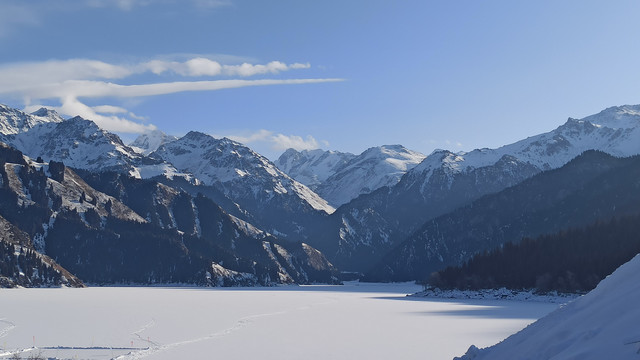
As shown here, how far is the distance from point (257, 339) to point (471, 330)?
27886 mm

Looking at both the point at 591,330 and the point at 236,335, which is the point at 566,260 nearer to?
the point at 236,335

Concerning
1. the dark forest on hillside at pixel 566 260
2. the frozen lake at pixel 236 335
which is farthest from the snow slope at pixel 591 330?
the dark forest on hillside at pixel 566 260

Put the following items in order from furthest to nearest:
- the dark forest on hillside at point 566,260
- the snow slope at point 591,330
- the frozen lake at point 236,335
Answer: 1. the dark forest on hillside at point 566,260
2. the frozen lake at point 236,335
3. the snow slope at point 591,330

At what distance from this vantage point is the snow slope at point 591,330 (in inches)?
719

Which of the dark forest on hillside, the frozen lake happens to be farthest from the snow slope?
the dark forest on hillside

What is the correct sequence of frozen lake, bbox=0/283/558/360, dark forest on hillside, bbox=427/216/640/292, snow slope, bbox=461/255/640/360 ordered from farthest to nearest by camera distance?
dark forest on hillside, bbox=427/216/640/292, frozen lake, bbox=0/283/558/360, snow slope, bbox=461/255/640/360

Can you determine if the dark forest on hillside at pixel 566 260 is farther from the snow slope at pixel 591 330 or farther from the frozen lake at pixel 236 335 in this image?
the snow slope at pixel 591 330

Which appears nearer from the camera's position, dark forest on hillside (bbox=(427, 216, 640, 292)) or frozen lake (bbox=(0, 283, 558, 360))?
frozen lake (bbox=(0, 283, 558, 360))

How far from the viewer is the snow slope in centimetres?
1827

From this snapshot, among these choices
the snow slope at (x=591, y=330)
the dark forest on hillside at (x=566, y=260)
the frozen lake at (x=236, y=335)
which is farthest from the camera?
the dark forest on hillside at (x=566, y=260)

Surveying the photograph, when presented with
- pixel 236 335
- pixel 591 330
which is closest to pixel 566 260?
pixel 236 335

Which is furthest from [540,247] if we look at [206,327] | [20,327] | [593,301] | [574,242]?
[593,301]

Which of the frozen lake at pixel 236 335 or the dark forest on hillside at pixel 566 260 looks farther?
the dark forest on hillside at pixel 566 260

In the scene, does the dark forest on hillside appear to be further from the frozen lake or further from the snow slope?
the snow slope
